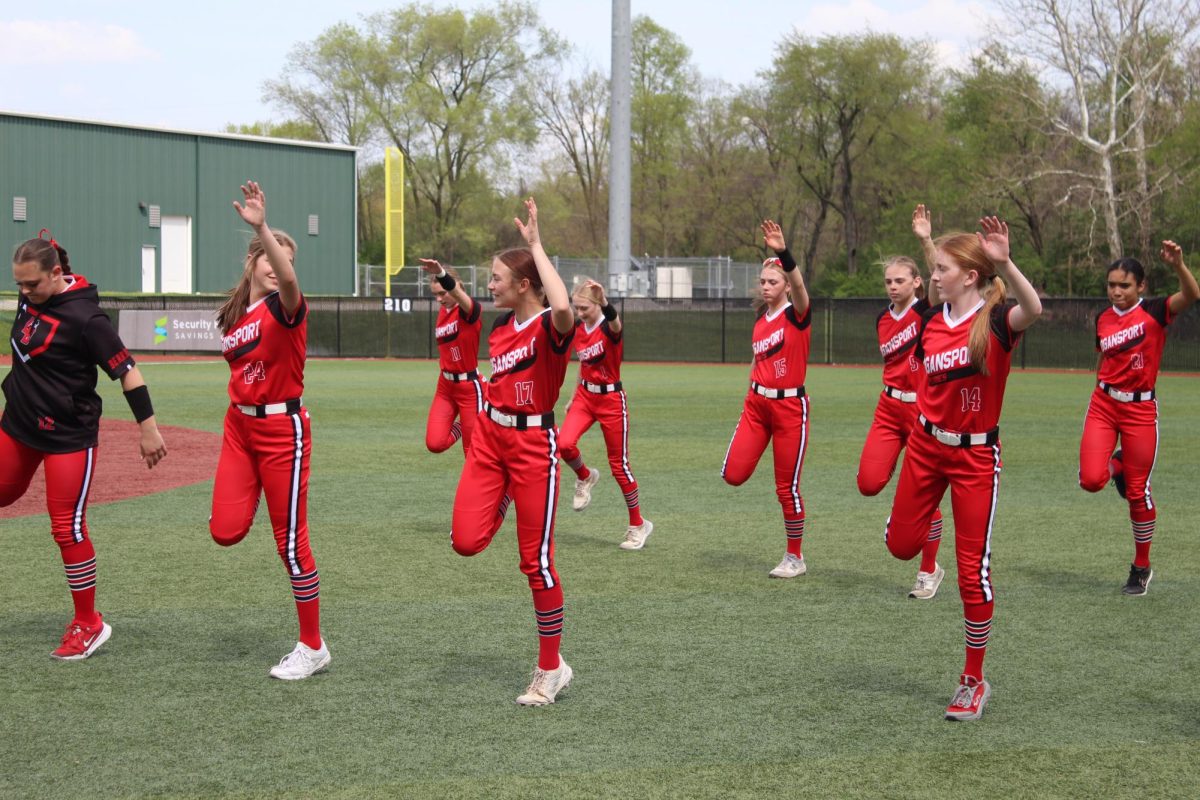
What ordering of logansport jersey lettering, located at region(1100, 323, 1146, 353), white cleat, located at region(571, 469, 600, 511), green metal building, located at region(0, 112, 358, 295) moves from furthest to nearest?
green metal building, located at region(0, 112, 358, 295) < white cleat, located at region(571, 469, 600, 511) < logansport jersey lettering, located at region(1100, 323, 1146, 353)

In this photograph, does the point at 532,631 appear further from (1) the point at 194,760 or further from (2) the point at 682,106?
(2) the point at 682,106

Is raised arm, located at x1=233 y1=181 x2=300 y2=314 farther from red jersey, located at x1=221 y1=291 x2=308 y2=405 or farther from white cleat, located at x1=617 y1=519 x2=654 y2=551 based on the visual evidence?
white cleat, located at x1=617 y1=519 x2=654 y2=551

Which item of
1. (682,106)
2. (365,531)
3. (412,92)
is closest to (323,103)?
(412,92)

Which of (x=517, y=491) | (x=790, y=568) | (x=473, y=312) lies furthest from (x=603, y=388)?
(x=517, y=491)

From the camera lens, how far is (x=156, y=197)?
48.8 m

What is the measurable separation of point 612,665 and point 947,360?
7.15 feet

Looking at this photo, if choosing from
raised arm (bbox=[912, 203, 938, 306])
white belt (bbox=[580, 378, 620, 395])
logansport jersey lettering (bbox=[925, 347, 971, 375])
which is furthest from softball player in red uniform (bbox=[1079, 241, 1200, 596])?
white belt (bbox=[580, 378, 620, 395])

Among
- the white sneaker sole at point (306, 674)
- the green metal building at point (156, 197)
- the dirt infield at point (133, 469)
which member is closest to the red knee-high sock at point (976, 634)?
the white sneaker sole at point (306, 674)

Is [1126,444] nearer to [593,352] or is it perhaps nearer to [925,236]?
[925,236]

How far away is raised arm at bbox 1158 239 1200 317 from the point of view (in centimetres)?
674

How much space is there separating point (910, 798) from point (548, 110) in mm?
67156

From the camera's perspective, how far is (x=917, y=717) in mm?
5324

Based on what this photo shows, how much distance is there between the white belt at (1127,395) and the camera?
7.89 m

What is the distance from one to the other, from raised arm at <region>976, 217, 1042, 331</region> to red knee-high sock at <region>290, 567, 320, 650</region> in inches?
134
